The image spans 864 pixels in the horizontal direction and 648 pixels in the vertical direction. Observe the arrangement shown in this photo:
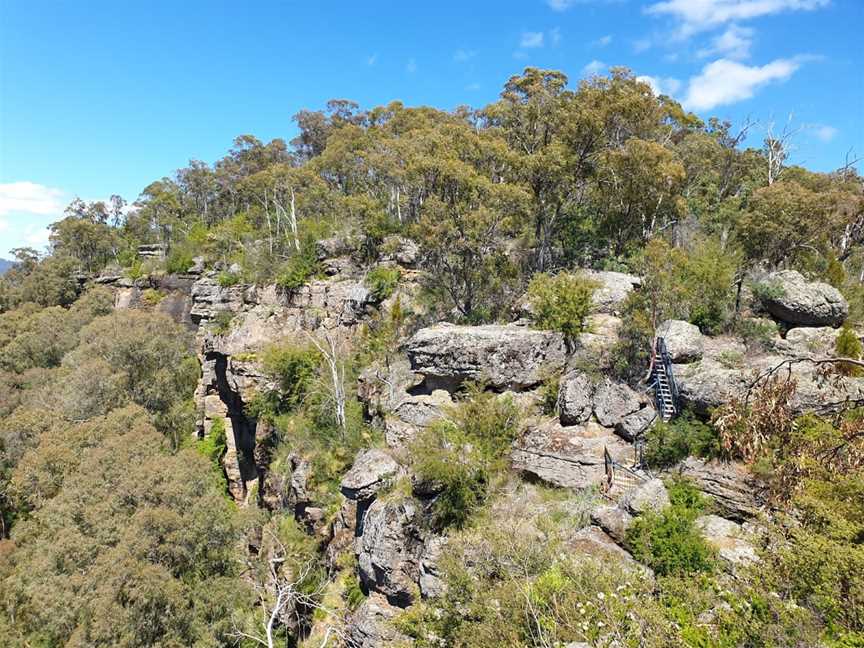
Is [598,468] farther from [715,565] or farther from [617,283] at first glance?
[617,283]

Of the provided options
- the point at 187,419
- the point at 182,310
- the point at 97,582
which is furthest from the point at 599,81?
the point at 182,310

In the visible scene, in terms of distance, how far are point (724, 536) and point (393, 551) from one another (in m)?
8.89

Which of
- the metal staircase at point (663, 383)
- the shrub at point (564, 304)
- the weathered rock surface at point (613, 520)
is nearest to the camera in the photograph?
the weathered rock surface at point (613, 520)

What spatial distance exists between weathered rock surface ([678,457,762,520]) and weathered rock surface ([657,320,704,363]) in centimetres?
427

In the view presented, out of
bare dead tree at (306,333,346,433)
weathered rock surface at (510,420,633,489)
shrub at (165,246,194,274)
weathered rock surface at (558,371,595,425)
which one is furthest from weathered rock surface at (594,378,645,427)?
shrub at (165,246,194,274)

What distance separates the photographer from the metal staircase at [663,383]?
1619 cm

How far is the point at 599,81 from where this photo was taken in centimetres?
2612

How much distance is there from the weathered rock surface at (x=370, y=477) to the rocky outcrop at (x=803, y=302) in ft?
52.1

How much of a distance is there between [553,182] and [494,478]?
16138 millimetres

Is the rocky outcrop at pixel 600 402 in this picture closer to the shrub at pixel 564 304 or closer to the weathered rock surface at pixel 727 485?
the shrub at pixel 564 304

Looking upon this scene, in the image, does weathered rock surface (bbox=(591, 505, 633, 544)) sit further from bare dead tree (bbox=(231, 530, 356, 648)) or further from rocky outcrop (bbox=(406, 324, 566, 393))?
bare dead tree (bbox=(231, 530, 356, 648))

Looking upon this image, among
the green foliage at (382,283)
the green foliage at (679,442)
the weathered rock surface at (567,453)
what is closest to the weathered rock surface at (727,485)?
the green foliage at (679,442)

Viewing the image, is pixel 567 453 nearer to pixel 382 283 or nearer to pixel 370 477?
pixel 370 477

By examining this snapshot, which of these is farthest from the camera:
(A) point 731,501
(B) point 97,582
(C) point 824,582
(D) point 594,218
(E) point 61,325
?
(E) point 61,325
